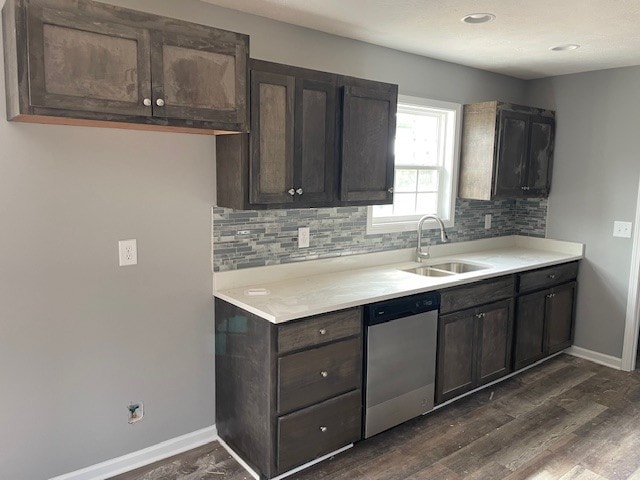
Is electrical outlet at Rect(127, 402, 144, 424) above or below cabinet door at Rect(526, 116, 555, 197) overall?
below

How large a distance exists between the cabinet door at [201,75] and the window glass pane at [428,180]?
Result: 1.90 meters

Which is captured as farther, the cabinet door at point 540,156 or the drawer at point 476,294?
the cabinet door at point 540,156

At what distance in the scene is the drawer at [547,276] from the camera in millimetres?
3600

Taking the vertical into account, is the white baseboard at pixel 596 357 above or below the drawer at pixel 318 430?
below

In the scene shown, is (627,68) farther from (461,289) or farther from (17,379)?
(17,379)

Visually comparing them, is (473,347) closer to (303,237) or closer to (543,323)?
(543,323)

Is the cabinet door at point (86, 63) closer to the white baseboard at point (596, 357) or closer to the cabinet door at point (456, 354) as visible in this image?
the cabinet door at point (456, 354)

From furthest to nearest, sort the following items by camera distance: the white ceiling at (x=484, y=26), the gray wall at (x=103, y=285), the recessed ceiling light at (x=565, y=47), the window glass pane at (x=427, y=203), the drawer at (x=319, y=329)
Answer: the window glass pane at (x=427, y=203) → the recessed ceiling light at (x=565, y=47) → the white ceiling at (x=484, y=26) → the drawer at (x=319, y=329) → the gray wall at (x=103, y=285)

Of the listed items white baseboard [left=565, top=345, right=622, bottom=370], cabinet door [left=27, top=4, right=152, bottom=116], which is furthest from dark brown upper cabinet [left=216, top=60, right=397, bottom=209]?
white baseboard [left=565, top=345, right=622, bottom=370]

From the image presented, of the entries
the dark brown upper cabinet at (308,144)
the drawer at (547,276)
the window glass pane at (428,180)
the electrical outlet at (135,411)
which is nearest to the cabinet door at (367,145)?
the dark brown upper cabinet at (308,144)

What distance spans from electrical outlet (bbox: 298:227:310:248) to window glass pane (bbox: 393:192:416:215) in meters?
0.88

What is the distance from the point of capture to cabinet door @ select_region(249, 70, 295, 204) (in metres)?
2.40

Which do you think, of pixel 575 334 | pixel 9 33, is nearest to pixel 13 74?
pixel 9 33

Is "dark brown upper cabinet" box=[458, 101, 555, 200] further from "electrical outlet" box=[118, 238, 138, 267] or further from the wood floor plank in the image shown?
"electrical outlet" box=[118, 238, 138, 267]
